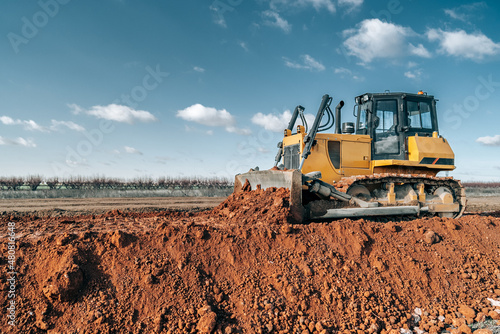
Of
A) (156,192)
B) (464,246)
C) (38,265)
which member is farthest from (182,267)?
(156,192)

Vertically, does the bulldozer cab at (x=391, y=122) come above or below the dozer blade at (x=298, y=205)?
above

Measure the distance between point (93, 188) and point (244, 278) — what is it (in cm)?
2365

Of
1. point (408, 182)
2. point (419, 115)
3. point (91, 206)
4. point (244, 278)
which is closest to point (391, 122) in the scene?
point (419, 115)

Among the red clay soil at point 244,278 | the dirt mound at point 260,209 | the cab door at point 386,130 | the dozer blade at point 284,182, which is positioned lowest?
the red clay soil at point 244,278

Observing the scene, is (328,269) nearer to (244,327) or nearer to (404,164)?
(244,327)

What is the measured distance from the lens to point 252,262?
5.02 meters

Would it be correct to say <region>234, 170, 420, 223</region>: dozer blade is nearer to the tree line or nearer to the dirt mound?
the dirt mound

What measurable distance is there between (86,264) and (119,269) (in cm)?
45

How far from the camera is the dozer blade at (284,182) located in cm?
661

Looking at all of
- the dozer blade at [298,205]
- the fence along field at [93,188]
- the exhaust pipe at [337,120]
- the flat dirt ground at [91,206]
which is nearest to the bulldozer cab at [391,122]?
the exhaust pipe at [337,120]

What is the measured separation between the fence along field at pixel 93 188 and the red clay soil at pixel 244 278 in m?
18.7

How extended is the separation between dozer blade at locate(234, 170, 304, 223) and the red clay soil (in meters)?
0.34

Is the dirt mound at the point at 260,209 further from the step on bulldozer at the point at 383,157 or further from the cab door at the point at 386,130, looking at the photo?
the cab door at the point at 386,130

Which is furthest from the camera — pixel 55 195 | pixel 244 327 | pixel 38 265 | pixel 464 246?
pixel 55 195
